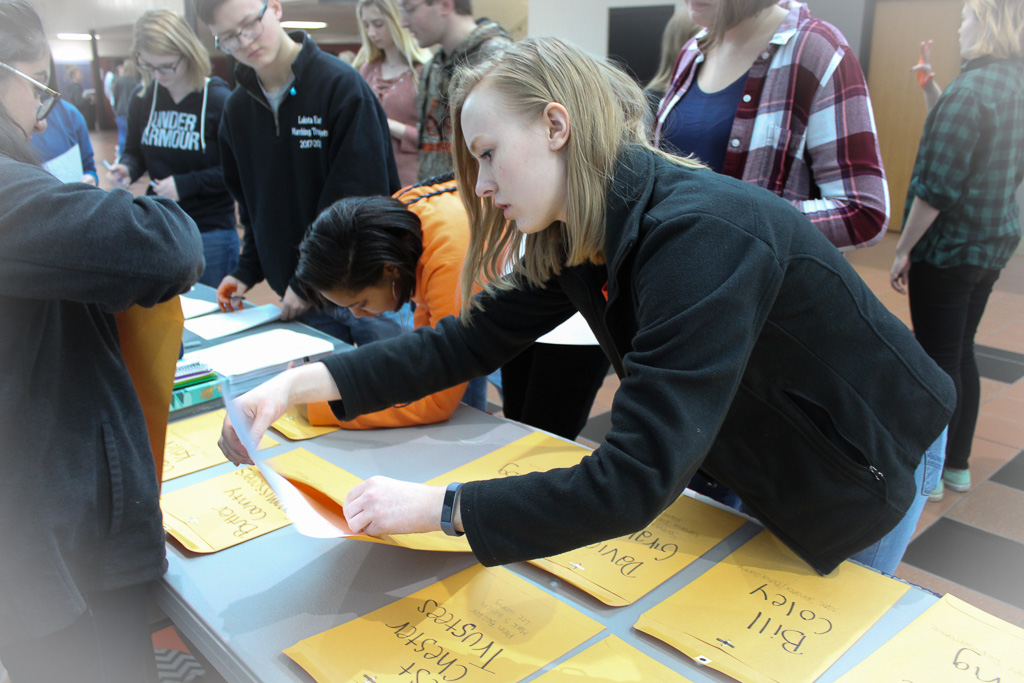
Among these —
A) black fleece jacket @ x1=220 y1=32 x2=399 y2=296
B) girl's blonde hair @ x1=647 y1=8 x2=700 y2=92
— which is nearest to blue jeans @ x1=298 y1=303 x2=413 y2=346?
black fleece jacket @ x1=220 y1=32 x2=399 y2=296

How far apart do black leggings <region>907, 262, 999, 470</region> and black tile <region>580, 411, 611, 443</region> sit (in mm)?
1114

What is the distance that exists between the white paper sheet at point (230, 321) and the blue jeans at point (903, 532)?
57.7 inches

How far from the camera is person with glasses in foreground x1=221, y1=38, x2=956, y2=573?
699 millimetres

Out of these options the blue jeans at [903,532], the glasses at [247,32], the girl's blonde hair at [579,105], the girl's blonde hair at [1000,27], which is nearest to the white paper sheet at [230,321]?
the glasses at [247,32]

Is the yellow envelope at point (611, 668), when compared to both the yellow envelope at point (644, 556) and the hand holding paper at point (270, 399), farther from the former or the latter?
the hand holding paper at point (270, 399)

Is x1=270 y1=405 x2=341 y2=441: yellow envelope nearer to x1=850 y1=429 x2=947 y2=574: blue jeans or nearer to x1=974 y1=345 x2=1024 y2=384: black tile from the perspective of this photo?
x1=850 y1=429 x2=947 y2=574: blue jeans

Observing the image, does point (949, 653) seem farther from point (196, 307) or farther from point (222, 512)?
point (196, 307)

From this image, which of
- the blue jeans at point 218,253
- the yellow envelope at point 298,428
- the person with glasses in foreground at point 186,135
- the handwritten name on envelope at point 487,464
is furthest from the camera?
the blue jeans at point 218,253

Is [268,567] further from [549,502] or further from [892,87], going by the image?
[892,87]

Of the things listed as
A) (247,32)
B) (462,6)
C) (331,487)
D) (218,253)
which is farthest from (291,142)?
(331,487)

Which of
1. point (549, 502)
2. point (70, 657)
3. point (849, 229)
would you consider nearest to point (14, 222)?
point (70, 657)

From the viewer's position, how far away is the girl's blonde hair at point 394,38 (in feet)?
9.05

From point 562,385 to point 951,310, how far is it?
1.27m

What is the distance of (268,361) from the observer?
5.21 feet
